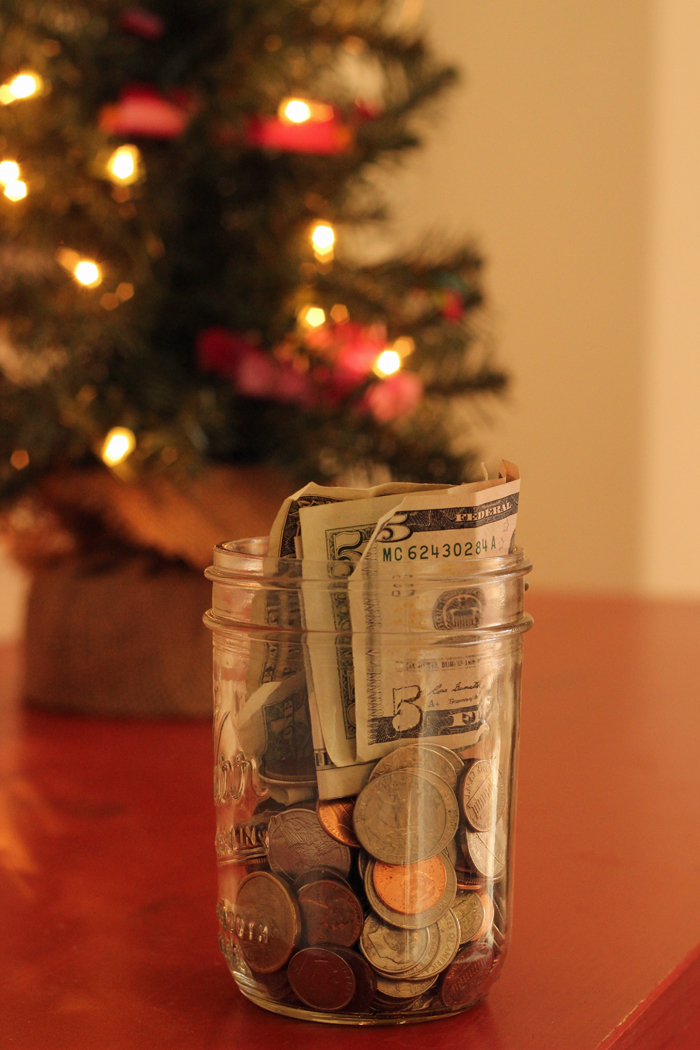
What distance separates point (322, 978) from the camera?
0.37 meters

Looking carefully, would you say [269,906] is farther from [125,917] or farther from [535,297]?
[535,297]

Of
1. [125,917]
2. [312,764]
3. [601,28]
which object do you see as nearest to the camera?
[312,764]

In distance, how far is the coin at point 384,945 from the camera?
14.4 inches

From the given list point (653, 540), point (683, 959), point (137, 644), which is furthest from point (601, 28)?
point (683, 959)

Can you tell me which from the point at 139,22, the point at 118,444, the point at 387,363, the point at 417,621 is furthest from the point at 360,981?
the point at 139,22

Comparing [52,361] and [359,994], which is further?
[52,361]

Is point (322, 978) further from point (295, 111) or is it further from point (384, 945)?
point (295, 111)

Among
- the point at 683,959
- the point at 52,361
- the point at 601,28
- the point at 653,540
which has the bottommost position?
the point at 683,959

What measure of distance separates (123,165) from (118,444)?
210 millimetres

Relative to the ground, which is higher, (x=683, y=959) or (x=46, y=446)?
(x=46, y=446)

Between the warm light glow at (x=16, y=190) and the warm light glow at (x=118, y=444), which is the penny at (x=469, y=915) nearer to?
the warm light glow at (x=118, y=444)

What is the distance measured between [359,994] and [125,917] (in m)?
0.16

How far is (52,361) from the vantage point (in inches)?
35.2

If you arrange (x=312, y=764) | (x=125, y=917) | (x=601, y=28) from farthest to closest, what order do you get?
(x=601, y=28)
(x=125, y=917)
(x=312, y=764)
